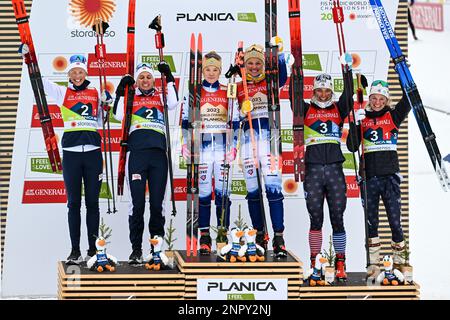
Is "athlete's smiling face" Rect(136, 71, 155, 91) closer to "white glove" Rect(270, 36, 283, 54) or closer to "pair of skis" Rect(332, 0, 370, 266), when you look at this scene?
"white glove" Rect(270, 36, 283, 54)

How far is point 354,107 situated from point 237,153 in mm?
937

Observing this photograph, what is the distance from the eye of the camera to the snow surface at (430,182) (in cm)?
938

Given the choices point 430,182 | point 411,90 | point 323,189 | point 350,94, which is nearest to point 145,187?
point 323,189

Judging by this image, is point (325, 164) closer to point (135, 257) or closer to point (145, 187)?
point (145, 187)

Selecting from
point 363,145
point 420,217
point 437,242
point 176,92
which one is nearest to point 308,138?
point 363,145

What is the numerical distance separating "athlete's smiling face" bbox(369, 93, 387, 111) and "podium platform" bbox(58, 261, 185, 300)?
5.85ft

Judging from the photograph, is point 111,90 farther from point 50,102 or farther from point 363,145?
point 363,145

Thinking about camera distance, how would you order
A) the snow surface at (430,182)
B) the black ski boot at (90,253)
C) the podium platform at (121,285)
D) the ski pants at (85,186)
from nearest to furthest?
the podium platform at (121,285), the ski pants at (85,186), the black ski boot at (90,253), the snow surface at (430,182)

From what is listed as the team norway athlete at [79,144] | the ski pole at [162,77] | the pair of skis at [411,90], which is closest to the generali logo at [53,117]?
the team norway athlete at [79,144]

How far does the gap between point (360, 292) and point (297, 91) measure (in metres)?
1.48

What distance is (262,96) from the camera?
784 centimetres

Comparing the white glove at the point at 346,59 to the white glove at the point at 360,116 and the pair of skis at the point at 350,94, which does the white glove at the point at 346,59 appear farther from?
the white glove at the point at 360,116

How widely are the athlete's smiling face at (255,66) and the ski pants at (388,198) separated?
1.07 m

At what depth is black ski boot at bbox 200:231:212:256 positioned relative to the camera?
309 inches
